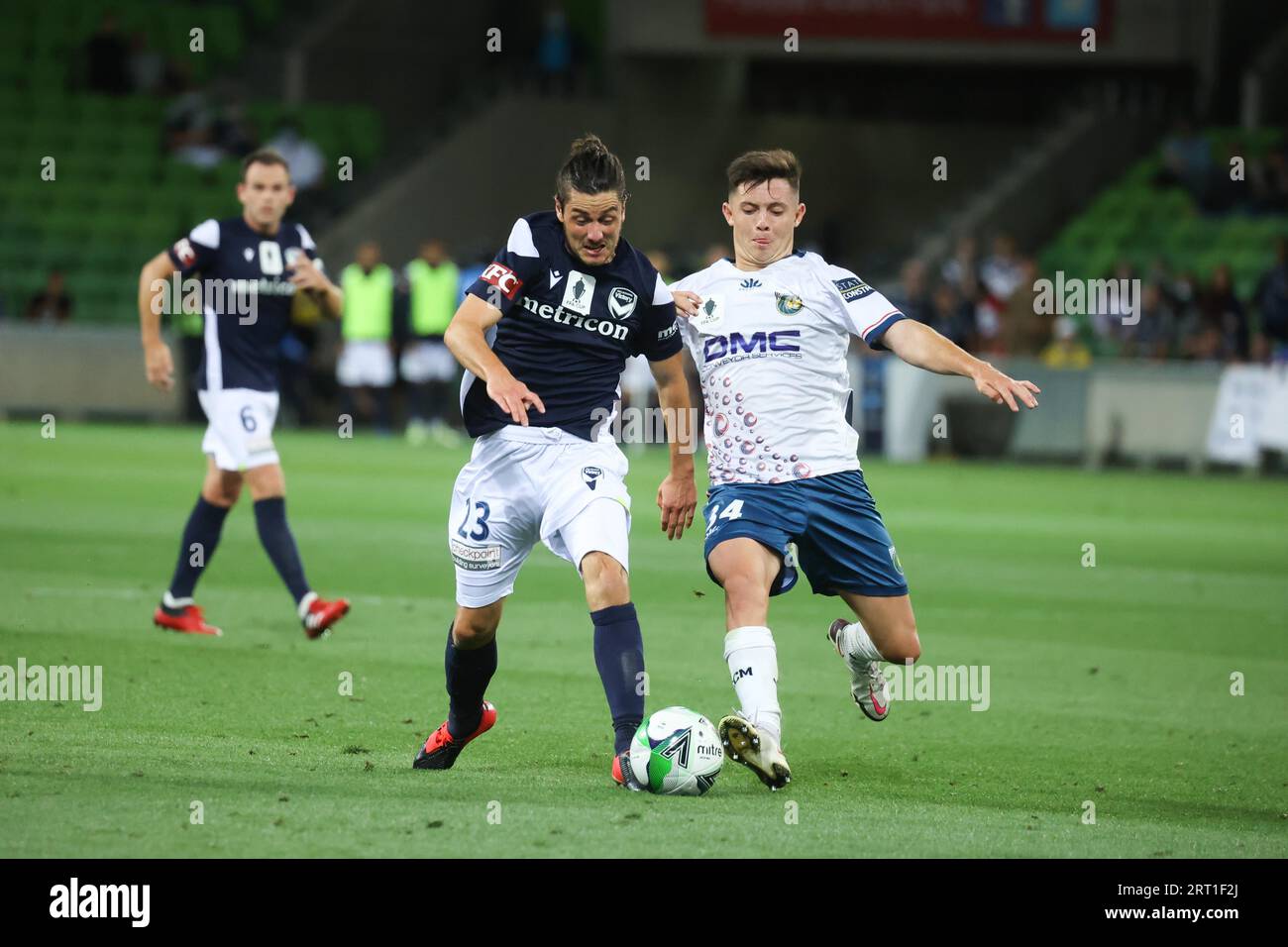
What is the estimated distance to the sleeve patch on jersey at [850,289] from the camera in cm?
747

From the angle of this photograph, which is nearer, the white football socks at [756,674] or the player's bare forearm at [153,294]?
the white football socks at [756,674]

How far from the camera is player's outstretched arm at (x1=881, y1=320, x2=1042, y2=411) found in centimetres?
679

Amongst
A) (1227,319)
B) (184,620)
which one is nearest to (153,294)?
(184,620)

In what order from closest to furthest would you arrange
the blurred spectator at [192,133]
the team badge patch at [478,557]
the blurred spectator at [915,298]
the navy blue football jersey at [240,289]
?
1. the team badge patch at [478,557]
2. the navy blue football jersey at [240,289]
3. the blurred spectator at [915,298]
4. the blurred spectator at [192,133]

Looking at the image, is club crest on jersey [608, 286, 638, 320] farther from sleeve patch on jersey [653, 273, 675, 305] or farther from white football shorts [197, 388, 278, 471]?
white football shorts [197, 388, 278, 471]

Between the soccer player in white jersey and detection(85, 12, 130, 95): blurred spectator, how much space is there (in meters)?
26.1

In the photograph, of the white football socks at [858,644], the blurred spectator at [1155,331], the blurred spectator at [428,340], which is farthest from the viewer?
the blurred spectator at [428,340]

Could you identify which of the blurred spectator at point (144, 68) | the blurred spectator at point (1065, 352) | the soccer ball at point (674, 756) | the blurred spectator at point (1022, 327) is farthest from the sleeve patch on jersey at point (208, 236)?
the blurred spectator at point (144, 68)

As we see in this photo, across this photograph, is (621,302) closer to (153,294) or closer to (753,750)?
(753,750)

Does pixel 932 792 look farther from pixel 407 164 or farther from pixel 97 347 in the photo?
pixel 407 164

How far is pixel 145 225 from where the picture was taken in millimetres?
30047

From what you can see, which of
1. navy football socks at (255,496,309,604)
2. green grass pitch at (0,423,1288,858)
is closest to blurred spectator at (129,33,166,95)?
green grass pitch at (0,423,1288,858)

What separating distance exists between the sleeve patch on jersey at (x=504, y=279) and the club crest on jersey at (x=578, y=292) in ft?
0.66

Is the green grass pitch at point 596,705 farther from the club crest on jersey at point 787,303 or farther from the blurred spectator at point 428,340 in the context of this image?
the blurred spectator at point 428,340
